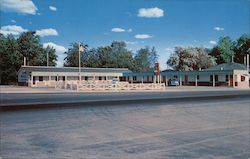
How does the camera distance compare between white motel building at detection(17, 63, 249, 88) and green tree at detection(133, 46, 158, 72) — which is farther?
green tree at detection(133, 46, 158, 72)

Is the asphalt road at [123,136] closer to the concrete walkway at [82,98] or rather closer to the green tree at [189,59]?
the concrete walkway at [82,98]

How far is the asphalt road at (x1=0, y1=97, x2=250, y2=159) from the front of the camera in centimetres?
593

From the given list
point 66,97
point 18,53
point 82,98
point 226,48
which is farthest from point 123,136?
point 226,48

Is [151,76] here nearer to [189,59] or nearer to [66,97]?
[189,59]

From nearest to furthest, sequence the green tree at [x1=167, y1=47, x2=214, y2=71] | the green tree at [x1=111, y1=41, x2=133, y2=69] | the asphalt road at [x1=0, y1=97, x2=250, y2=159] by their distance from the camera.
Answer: the asphalt road at [x1=0, y1=97, x2=250, y2=159] → the green tree at [x1=111, y1=41, x2=133, y2=69] → the green tree at [x1=167, y1=47, x2=214, y2=71]

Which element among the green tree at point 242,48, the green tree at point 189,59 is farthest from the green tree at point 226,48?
the green tree at point 189,59

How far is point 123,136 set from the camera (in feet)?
24.5

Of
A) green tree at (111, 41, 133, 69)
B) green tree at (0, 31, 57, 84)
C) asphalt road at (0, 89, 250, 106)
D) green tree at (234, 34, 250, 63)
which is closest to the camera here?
asphalt road at (0, 89, 250, 106)

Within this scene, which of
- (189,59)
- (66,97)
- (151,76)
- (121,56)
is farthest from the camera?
(189,59)

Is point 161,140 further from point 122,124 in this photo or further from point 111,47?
point 111,47

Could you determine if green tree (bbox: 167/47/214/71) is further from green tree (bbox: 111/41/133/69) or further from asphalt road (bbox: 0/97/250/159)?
asphalt road (bbox: 0/97/250/159)

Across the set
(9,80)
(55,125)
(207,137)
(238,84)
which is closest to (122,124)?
(55,125)

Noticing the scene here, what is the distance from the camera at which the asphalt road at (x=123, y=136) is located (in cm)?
593

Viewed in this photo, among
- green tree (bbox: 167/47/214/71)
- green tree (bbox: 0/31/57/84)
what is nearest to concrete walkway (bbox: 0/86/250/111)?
green tree (bbox: 0/31/57/84)
